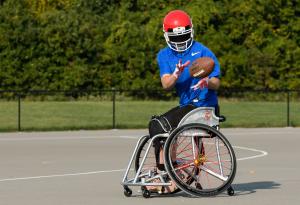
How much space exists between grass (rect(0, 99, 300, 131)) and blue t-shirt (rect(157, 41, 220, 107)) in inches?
625

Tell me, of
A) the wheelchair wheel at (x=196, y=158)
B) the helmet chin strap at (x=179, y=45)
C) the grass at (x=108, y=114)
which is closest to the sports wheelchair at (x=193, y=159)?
the wheelchair wheel at (x=196, y=158)

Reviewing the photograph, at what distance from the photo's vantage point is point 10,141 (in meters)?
22.3

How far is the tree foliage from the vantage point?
36031 mm

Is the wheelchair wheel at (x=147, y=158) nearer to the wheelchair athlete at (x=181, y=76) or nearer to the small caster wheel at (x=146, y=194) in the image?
the small caster wheel at (x=146, y=194)

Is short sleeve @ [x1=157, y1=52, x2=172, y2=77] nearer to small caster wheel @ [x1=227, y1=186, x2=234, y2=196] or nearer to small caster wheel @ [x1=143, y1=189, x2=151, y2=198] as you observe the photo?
small caster wheel @ [x1=143, y1=189, x2=151, y2=198]

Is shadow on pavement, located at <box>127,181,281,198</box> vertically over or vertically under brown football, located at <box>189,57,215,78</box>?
under

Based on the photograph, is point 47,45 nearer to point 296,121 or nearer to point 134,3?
point 134,3

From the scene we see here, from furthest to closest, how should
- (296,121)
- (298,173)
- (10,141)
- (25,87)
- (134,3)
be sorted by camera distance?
(134,3) → (25,87) → (296,121) → (10,141) → (298,173)

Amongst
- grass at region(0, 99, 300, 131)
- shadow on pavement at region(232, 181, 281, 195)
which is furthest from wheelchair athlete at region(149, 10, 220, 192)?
grass at region(0, 99, 300, 131)

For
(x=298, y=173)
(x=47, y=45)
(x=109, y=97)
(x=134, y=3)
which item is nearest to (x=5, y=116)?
(x=109, y=97)

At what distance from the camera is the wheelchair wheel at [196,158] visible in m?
11.1

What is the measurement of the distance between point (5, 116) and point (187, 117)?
19.3m

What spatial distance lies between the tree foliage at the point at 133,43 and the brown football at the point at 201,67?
24.8 m

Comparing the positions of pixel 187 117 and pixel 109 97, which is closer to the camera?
pixel 187 117
